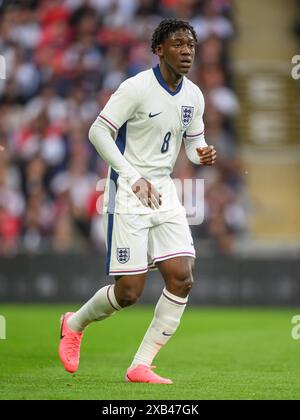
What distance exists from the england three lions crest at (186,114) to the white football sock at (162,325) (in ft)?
3.94

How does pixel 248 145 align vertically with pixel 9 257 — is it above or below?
above

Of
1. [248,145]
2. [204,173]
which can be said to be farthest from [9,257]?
[248,145]

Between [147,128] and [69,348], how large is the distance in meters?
1.70

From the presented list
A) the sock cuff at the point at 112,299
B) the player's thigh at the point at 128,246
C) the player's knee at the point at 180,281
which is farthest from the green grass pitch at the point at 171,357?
the player's thigh at the point at 128,246

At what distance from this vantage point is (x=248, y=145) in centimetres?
1848

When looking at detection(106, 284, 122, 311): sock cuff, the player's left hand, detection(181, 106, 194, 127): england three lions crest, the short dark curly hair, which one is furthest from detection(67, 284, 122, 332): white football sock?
the short dark curly hair

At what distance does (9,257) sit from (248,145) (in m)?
5.06

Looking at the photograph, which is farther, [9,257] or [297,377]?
[9,257]

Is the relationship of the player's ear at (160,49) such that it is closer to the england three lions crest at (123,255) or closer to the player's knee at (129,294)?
the england three lions crest at (123,255)

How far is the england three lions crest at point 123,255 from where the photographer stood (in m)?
7.44

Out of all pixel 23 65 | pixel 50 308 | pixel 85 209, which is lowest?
pixel 50 308

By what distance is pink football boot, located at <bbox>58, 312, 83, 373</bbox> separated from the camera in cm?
779
